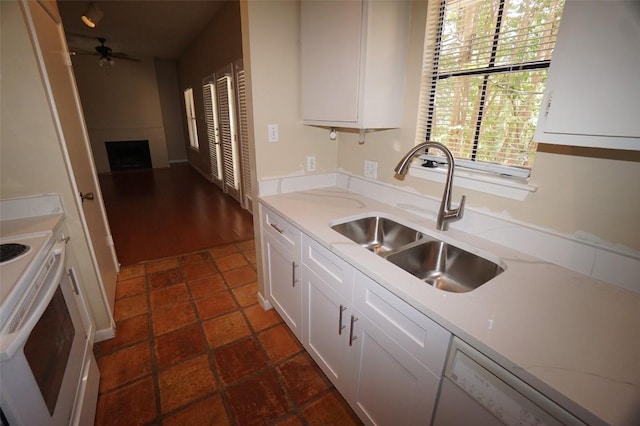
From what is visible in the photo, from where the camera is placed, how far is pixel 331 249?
1251 millimetres

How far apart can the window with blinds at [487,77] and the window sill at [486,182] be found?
50mm

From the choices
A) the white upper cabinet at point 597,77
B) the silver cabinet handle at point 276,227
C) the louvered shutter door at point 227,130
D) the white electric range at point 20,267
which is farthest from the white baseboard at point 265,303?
the louvered shutter door at point 227,130

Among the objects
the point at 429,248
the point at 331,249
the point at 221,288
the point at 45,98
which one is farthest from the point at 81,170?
the point at 429,248

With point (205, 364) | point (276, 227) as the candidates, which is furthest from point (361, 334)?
point (205, 364)

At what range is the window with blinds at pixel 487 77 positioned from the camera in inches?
44.0

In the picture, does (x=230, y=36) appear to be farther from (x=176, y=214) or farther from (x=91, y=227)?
(x=91, y=227)

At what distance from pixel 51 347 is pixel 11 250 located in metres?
0.44

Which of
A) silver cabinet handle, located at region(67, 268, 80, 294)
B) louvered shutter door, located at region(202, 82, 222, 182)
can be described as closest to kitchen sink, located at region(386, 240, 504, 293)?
silver cabinet handle, located at region(67, 268, 80, 294)

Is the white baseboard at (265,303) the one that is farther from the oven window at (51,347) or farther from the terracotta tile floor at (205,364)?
the oven window at (51,347)

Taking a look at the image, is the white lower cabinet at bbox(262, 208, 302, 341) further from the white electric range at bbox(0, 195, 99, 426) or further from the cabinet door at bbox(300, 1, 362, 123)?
the white electric range at bbox(0, 195, 99, 426)

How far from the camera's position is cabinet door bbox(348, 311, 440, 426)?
950 millimetres

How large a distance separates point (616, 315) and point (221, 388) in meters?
1.73

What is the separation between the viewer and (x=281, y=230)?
1700mm

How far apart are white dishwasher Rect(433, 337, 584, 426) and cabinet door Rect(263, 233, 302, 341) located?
3.06 ft
